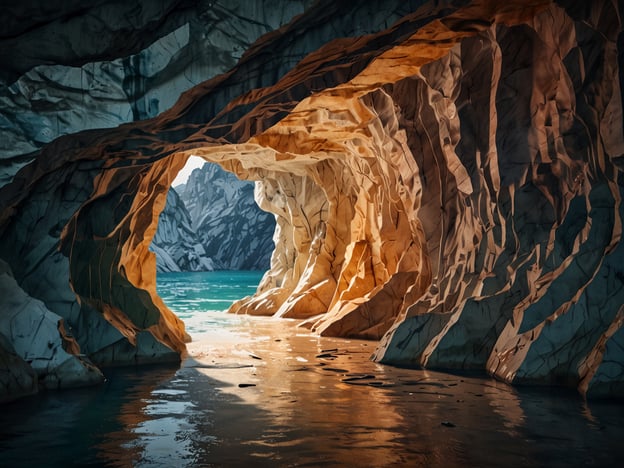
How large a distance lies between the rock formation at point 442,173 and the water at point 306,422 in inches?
42.7

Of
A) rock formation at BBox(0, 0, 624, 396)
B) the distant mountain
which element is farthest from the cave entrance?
rock formation at BBox(0, 0, 624, 396)

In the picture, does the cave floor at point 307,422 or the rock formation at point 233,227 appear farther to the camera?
the rock formation at point 233,227

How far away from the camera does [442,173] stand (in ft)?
46.1

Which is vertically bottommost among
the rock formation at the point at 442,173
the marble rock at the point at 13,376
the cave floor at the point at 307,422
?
the cave floor at the point at 307,422

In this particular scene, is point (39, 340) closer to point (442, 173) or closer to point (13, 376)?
point (13, 376)

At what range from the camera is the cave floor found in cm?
607

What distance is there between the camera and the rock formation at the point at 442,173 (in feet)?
30.8

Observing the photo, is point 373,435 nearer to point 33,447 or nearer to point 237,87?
point 33,447

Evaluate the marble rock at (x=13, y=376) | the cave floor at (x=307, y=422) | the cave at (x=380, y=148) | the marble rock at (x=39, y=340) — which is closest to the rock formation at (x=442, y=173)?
the cave at (x=380, y=148)

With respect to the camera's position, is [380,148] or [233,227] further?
[233,227]

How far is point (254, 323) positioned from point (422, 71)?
11.3m

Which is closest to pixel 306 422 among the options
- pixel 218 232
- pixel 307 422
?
pixel 307 422

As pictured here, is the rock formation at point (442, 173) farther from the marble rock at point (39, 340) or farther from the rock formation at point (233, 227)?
the rock formation at point (233, 227)

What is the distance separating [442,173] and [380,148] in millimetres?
2417
